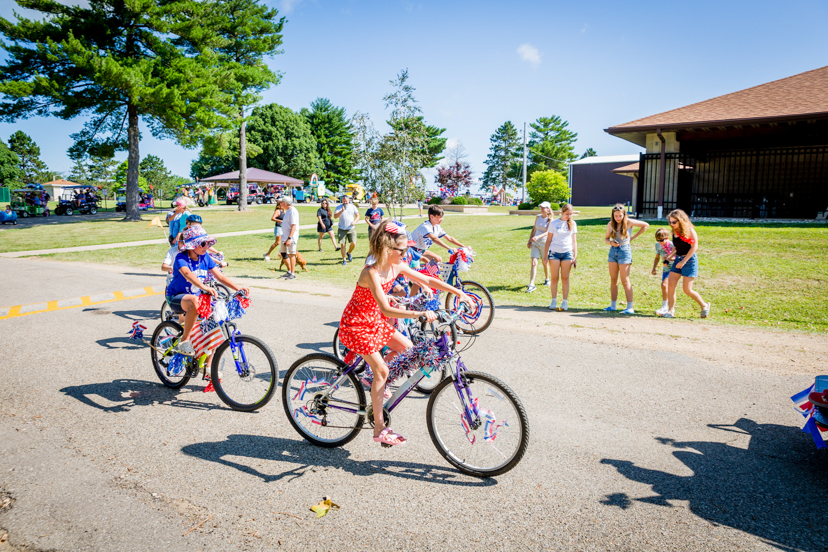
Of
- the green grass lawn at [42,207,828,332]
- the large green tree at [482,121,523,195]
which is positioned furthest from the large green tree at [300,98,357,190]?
the green grass lawn at [42,207,828,332]

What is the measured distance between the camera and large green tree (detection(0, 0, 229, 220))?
96.0 ft

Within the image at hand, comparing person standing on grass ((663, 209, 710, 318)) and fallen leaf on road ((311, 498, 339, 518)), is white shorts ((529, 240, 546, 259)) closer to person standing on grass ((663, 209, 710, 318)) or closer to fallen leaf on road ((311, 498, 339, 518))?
person standing on grass ((663, 209, 710, 318))

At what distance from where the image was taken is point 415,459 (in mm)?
4152

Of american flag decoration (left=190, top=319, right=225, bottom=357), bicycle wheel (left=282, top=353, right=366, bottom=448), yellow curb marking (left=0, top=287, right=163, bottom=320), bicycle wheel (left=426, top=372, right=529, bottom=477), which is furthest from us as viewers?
yellow curb marking (left=0, top=287, right=163, bottom=320)

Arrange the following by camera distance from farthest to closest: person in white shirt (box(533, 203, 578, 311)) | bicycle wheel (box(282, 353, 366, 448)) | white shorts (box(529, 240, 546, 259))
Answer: white shorts (box(529, 240, 546, 259)) < person in white shirt (box(533, 203, 578, 311)) < bicycle wheel (box(282, 353, 366, 448))

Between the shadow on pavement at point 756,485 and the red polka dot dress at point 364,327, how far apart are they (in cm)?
193

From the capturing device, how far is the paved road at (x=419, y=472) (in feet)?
10.5

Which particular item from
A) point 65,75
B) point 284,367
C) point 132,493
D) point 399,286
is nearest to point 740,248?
point 399,286

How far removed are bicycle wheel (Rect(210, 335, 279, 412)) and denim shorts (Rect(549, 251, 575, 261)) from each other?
20.6ft

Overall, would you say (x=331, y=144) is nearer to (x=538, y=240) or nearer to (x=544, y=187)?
(x=544, y=187)

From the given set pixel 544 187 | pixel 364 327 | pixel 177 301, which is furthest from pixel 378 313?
pixel 544 187

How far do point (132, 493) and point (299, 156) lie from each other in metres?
68.8

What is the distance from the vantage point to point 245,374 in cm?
504

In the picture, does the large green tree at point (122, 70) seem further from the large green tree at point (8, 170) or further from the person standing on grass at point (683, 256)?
the large green tree at point (8, 170)
